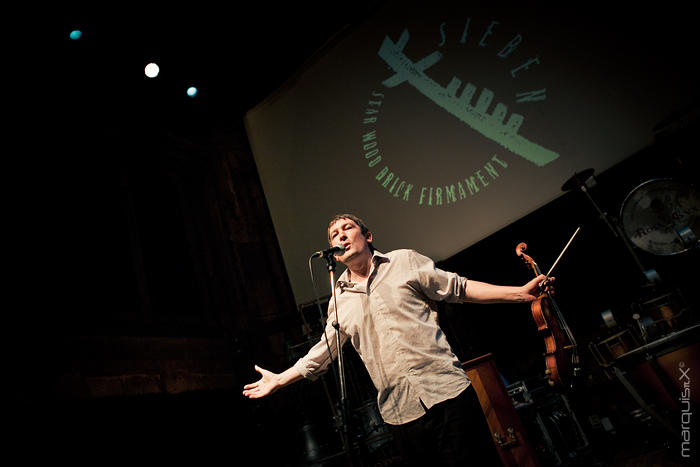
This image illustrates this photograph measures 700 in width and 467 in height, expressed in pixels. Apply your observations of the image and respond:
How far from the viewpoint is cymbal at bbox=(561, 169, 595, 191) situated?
361 cm

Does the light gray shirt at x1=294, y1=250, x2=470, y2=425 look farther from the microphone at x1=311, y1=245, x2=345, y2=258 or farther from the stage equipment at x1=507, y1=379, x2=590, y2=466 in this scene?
the stage equipment at x1=507, y1=379, x2=590, y2=466

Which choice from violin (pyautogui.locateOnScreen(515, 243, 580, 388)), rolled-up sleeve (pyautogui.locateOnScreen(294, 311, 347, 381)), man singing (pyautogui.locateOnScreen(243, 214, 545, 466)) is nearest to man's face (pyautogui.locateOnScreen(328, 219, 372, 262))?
man singing (pyautogui.locateOnScreen(243, 214, 545, 466))

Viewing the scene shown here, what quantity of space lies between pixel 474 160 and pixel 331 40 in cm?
240

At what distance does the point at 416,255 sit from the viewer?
6.93ft

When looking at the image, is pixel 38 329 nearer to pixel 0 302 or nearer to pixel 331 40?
pixel 0 302

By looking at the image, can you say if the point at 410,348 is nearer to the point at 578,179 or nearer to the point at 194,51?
the point at 578,179

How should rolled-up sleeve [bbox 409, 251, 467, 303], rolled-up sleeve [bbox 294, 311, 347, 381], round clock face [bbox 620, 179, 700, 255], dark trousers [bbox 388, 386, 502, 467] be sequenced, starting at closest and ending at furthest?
dark trousers [bbox 388, 386, 502, 467], rolled-up sleeve [bbox 409, 251, 467, 303], rolled-up sleeve [bbox 294, 311, 347, 381], round clock face [bbox 620, 179, 700, 255]

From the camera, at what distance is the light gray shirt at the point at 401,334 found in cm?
173

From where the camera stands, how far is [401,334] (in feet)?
6.10

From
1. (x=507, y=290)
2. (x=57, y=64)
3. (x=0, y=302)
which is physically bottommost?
(x=507, y=290)

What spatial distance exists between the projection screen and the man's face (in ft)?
7.36

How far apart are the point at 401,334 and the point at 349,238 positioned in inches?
24.5

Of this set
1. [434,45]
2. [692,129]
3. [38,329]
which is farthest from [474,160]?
[38,329]

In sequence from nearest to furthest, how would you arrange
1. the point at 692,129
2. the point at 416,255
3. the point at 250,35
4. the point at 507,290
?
the point at 507,290 < the point at 416,255 < the point at 692,129 < the point at 250,35
